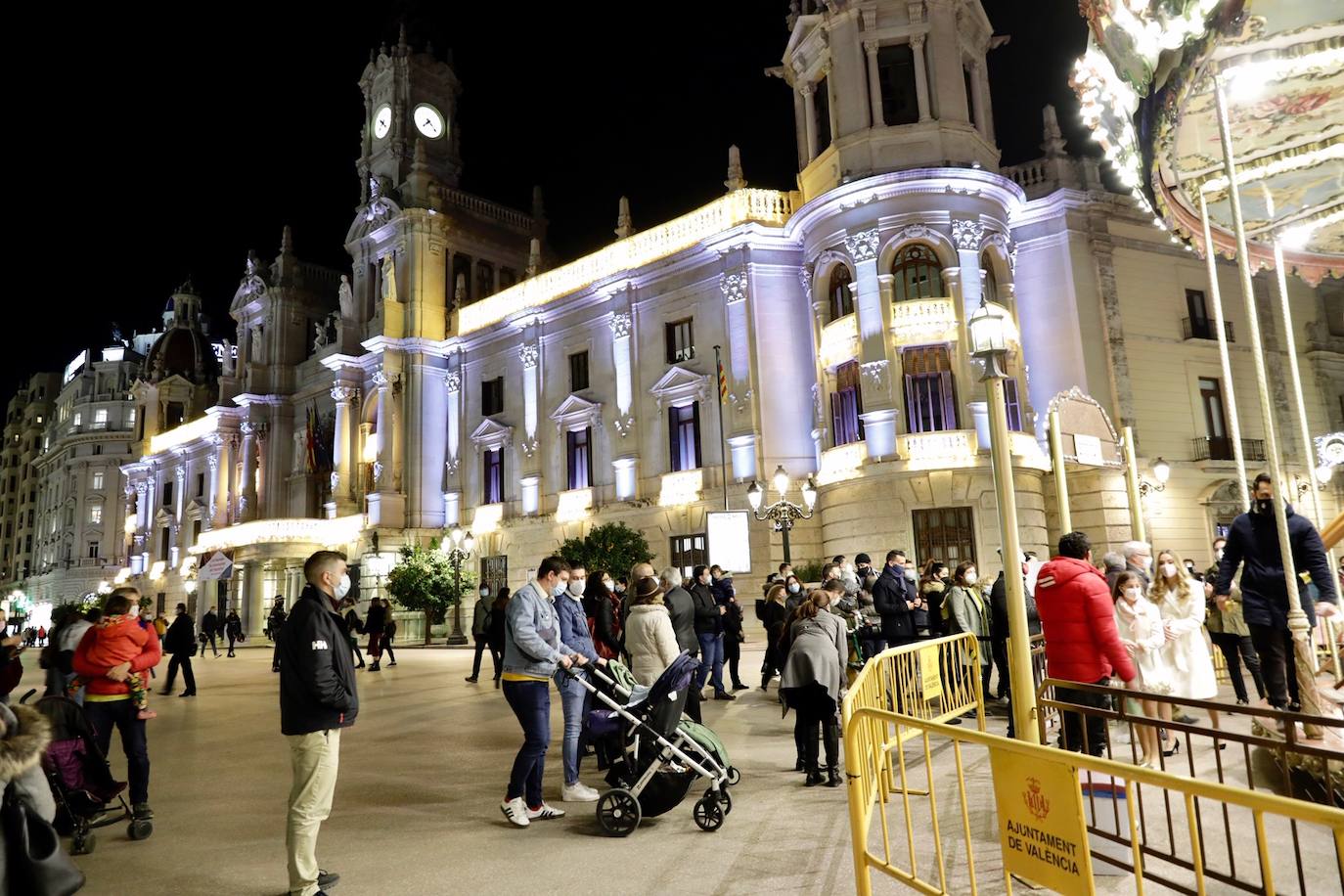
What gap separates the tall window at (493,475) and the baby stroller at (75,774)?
2877cm

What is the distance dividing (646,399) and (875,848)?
A: 25.1m

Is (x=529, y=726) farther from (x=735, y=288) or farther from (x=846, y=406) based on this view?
(x=735, y=288)

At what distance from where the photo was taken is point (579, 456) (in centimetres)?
3272

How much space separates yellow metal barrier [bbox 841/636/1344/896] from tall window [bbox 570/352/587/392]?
24915 mm

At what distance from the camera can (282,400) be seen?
47156mm

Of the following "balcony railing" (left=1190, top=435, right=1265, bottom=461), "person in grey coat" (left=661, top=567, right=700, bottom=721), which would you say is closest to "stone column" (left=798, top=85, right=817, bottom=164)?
"balcony railing" (left=1190, top=435, right=1265, bottom=461)

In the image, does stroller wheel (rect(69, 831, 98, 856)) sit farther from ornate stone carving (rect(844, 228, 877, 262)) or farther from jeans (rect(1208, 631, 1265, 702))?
ornate stone carving (rect(844, 228, 877, 262))

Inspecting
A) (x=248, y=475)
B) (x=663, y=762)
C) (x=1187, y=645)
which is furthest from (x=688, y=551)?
(x=248, y=475)

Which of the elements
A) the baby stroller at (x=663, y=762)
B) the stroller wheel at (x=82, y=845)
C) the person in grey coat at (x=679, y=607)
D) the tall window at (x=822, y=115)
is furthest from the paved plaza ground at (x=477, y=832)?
the tall window at (x=822, y=115)

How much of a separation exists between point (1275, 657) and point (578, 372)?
2769 cm

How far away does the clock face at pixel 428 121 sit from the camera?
4181 centimetres

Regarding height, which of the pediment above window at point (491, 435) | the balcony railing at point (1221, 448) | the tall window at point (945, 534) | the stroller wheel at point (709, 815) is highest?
the pediment above window at point (491, 435)

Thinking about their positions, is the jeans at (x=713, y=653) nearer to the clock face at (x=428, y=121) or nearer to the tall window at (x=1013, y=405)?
the tall window at (x=1013, y=405)

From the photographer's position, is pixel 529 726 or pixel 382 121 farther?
pixel 382 121
